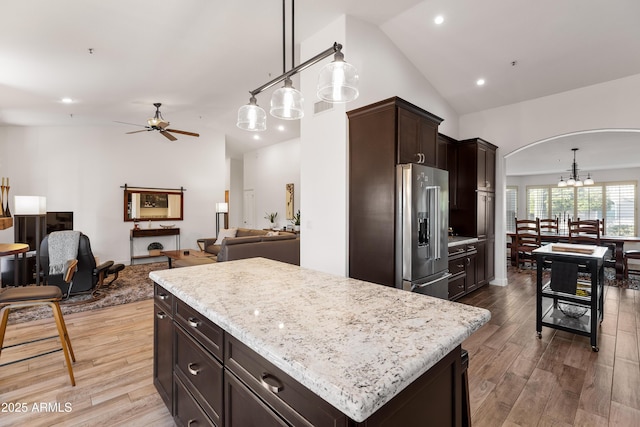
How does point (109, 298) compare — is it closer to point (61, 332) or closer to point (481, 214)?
point (61, 332)

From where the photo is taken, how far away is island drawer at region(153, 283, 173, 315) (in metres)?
1.79

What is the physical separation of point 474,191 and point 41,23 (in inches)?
226

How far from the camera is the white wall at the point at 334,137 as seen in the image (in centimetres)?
336

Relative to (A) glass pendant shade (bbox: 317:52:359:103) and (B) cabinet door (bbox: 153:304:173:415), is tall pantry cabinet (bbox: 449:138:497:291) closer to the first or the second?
(A) glass pendant shade (bbox: 317:52:359:103)

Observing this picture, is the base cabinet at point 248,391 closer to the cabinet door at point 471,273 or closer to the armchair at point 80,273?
the armchair at point 80,273

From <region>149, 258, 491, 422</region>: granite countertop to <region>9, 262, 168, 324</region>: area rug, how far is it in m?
3.26

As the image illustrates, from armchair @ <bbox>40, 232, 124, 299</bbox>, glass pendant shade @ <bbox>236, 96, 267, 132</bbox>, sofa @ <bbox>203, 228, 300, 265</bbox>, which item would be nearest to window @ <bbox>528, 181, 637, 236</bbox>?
sofa @ <bbox>203, 228, 300, 265</bbox>

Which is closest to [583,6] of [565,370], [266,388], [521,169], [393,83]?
[393,83]

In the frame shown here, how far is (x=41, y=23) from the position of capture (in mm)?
2943

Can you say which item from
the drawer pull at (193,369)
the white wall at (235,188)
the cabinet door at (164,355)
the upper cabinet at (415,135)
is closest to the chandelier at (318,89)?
the upper cabinet at (415,135)

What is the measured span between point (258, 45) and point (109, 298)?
13.8ft

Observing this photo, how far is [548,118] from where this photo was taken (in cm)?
470

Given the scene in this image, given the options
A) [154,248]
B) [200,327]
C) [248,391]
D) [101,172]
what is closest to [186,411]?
[200,327]

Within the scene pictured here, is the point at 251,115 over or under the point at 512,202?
over
